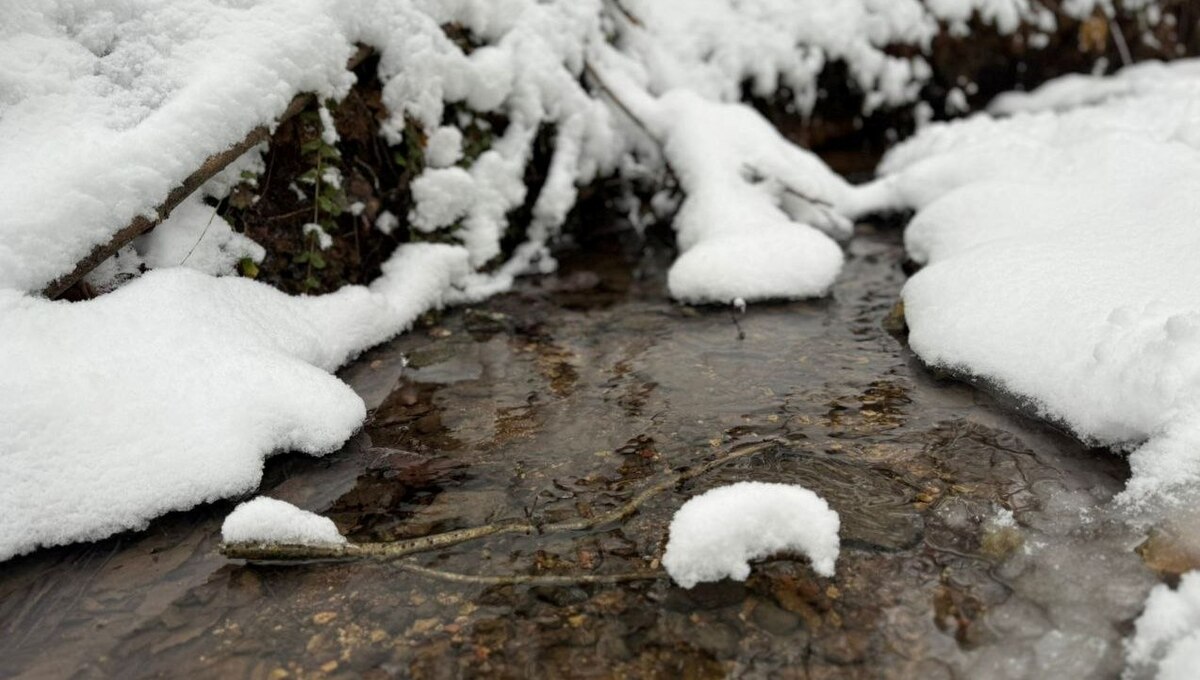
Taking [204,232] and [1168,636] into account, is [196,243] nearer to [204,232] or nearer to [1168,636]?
[204,232]

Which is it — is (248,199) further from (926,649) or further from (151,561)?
(926,649)

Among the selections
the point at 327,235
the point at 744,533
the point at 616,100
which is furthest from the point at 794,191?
the point at 744,533

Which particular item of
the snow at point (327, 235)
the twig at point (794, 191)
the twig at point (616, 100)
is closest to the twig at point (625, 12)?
the snow at point (327, 235)

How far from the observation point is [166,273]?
3209mm

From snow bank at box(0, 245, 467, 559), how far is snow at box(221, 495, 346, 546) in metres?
0.34

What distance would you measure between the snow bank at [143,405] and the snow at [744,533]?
1556mm

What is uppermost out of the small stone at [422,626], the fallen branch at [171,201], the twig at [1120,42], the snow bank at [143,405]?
the fallen branch at [171,201]

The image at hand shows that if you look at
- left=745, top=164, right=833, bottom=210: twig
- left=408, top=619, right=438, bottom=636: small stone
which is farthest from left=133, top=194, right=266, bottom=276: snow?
left=745, top=164, right=833, bottom=210: twig

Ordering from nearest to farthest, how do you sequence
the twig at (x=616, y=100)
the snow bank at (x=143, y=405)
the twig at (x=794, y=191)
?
the snow bank at (x=143, y=405) < the twig at (x=794, y=191) < the twig at (x=616, y=100)

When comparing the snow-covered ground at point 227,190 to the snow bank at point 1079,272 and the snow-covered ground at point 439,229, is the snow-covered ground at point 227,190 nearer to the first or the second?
the snow-covered ground at point 439,229

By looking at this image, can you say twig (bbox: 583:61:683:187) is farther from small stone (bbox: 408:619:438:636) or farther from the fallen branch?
small stone (bbox: 408:619:438:636)

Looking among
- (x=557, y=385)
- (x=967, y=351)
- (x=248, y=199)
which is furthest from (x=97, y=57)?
(x=967, y=351)

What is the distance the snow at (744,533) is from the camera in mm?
2191

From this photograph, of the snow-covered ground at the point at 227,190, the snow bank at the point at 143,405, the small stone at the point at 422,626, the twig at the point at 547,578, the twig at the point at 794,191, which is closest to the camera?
the small stone at the point at 422,626
